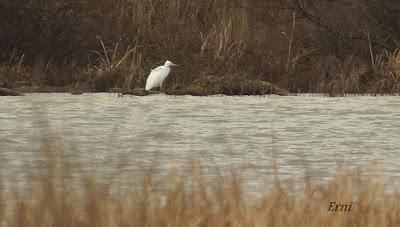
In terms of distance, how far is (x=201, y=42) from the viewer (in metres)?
21.8

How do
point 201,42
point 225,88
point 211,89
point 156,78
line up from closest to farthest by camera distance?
point 156,78 → point 211,89 → point 225,88 → point 201,42

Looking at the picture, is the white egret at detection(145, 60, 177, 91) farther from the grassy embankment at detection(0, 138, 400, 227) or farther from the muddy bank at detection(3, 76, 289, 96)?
the grassy embankment at detection(0, 138, 400, 227)

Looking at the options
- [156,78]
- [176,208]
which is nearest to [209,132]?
[156,78]

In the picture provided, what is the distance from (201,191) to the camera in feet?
20.8

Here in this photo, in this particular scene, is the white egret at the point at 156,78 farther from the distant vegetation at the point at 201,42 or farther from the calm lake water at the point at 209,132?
the distant vegetation at the point at 201,42

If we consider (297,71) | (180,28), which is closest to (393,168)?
(297,71)

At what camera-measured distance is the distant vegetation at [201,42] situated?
2061cm

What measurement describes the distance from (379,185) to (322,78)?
1363 centimetres

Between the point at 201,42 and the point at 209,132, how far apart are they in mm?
8764

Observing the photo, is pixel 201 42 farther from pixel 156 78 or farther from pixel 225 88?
pixel 156 78

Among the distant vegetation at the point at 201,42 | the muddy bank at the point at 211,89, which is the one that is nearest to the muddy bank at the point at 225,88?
the muddy bank at the point at 211,89

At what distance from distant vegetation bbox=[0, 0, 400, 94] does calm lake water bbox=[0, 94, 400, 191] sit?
1929 millimetres

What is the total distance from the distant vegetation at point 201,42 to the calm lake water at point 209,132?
75.9 inches

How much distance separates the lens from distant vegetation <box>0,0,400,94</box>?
2061 cm
